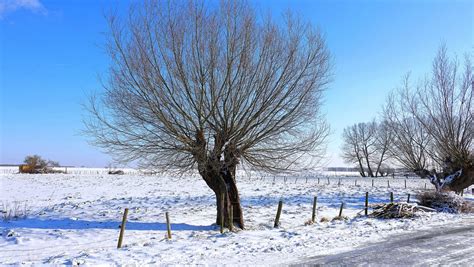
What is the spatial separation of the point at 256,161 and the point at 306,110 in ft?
8.16

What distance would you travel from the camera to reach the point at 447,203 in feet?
54.5

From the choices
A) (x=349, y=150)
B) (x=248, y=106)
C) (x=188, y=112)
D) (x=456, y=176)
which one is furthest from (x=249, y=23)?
(x=349, y=150)

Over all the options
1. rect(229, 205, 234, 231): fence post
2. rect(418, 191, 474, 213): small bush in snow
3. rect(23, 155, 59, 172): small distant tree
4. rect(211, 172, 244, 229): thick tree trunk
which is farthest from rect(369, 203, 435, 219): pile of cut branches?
rect(23, 155, 59, 172): small distant tree

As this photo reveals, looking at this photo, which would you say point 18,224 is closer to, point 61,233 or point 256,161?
point 61,233

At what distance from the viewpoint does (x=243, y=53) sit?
1066cm

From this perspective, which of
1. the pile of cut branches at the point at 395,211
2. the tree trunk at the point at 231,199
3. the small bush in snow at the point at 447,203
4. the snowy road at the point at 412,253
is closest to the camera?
the snowy road at the point at 412,253

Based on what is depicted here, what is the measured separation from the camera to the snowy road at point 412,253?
22.4 ft

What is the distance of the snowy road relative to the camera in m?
6.83

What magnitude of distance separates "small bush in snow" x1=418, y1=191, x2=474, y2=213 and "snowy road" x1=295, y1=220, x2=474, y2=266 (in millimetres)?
7116

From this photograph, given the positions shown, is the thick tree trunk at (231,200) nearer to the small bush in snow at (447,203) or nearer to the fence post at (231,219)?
the fence post at (231,219)

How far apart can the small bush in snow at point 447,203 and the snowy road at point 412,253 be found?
712cm

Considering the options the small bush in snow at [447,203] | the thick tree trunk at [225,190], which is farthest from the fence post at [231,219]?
the small bush in snow at [447,203]

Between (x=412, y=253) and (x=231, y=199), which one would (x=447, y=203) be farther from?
(x=231, y=199)

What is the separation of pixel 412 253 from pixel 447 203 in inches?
433
